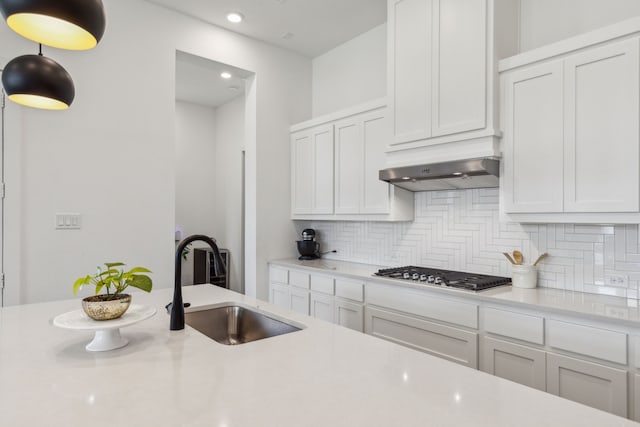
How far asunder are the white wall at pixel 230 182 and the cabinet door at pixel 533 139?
13.2ft

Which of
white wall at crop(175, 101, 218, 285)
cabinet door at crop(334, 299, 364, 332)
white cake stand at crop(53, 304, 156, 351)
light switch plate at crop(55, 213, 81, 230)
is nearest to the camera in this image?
white cake stand at crop(53, 304, 156, 351)

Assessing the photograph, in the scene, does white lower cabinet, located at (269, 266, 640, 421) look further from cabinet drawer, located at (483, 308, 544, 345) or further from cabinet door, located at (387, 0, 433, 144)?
cabinet door, located at (387, 0, 433, 144)

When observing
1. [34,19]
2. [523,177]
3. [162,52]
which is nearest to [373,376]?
[34,19]

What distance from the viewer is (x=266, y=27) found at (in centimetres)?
368

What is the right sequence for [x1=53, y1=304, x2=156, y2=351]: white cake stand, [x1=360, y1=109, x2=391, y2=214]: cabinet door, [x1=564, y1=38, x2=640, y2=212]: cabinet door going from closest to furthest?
[x1=53, y1=304, x2=156, y2=351]: white cake stand < [x1=564, y1=38, x2=640, y2=212]: cabinet door < [x1=360, y1=109, x2=391, y2=214]: cabinet door

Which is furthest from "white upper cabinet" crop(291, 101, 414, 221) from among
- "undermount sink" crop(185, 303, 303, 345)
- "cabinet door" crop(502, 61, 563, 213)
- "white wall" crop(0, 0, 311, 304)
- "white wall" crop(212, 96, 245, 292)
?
"white wall" crop(212, 96, 245, 292)

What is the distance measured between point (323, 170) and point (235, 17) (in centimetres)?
160

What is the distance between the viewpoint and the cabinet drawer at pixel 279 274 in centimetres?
379

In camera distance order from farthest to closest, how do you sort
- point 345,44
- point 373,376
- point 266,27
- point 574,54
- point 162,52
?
1. point 345,44
2. point 266,27
3. point 162,52
4. point 574,54
5. point 373,376

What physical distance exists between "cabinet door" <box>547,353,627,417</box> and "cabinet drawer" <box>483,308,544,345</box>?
120 mm

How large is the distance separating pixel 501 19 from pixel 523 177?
1.03 m

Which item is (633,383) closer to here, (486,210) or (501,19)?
(486,210)

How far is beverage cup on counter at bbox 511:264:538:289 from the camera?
2.42 metres

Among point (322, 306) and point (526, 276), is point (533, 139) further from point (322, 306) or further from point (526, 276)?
point (322, 306)
